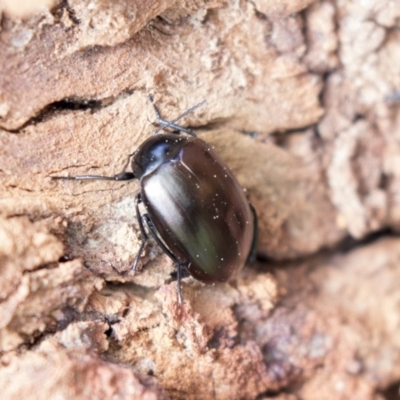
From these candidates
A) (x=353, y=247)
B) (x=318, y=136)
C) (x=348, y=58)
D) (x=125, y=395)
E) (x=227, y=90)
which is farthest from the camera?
(x=353, y=247)

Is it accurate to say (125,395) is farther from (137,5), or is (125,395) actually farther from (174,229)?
(137,5)

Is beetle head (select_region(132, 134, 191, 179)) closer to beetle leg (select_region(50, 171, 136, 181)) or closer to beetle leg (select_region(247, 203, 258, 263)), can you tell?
beetle leg (select_region(50, 171, 136, 181))

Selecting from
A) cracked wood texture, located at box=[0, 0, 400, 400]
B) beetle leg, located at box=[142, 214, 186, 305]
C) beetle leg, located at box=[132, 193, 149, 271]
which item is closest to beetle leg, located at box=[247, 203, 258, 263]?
cracked wood texture, located at box=[0, 0, 400, 400]

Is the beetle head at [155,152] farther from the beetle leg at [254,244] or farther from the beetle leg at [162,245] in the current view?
the beetle leg at [254,244]

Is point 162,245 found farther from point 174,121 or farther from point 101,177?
point 174,121

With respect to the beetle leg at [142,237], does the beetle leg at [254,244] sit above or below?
below

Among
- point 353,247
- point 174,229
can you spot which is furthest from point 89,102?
point 353,247

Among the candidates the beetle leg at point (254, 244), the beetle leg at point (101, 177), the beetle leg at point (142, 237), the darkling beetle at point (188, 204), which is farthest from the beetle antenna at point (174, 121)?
the beetle leg at point (254, 244)
